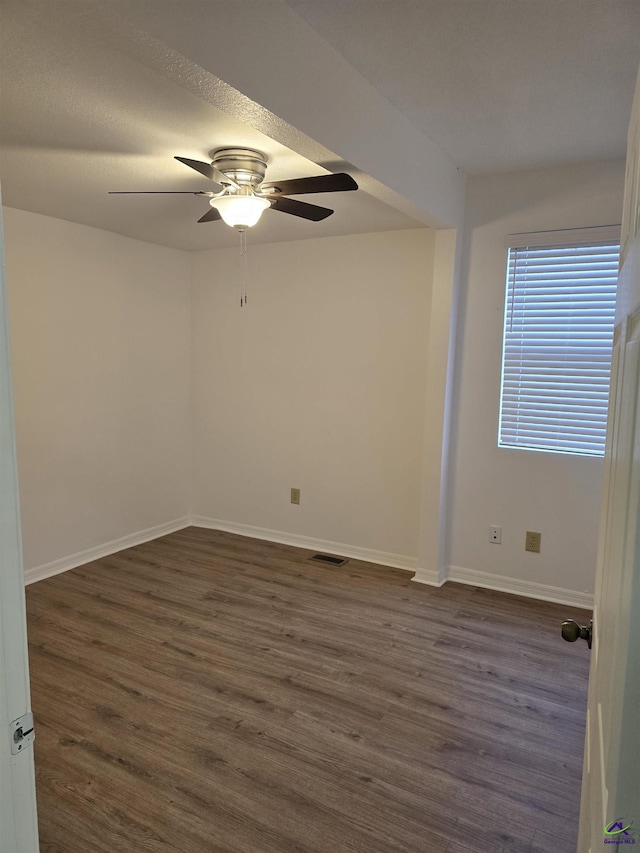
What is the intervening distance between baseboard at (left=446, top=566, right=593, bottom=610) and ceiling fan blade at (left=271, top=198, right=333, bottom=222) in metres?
2.40

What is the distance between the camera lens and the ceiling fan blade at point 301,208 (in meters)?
2.66

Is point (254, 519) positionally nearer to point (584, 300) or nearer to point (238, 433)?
point (238, 433)

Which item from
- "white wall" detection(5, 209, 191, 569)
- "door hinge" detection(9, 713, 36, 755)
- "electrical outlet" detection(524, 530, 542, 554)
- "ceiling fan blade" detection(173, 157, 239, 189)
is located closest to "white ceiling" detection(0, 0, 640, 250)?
"ceiling fan blade" detection(173, 157, 239, 189)

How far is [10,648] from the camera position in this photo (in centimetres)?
85

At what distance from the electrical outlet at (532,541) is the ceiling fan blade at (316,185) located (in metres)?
2.35

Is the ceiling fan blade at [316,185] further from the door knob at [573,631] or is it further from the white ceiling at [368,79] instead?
the door knob at [573,631]

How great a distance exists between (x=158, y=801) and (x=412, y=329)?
2.97 metres

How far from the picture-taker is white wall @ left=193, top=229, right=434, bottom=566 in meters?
3.99

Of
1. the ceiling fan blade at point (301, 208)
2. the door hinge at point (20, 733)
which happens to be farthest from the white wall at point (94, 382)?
the door hinge at point (20, 733)

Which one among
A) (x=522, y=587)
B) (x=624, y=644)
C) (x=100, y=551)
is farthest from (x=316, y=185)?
(x=100, y=551)

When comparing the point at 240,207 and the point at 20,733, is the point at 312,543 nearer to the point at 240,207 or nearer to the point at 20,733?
the point at 240,207

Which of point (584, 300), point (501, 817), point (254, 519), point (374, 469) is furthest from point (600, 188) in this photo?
point (254, 519)

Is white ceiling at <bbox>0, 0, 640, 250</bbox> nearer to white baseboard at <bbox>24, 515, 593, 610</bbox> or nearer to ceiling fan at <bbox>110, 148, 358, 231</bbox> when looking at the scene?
ceiling fan at <bbox>110, 148, 358, 231</bbox>

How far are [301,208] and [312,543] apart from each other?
261 centimetres
